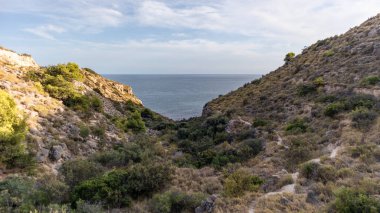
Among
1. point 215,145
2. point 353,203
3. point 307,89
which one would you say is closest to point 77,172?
point 353,203

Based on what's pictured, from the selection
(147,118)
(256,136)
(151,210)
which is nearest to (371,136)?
(256,136)

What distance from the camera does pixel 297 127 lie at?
2059 cm

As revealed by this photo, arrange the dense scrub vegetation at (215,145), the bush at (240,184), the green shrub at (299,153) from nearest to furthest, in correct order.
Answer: the bush at (240,184) → the green shrub at (299,153) → the dense scrub vegetation at (215,145)

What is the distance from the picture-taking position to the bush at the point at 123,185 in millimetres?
10500

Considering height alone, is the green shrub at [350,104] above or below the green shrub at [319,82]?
below

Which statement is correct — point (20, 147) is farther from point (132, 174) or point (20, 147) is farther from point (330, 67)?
point (330, 67)

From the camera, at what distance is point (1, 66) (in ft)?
83.0

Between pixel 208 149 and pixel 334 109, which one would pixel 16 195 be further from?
pixel 334 109

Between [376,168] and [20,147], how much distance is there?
15574 mm

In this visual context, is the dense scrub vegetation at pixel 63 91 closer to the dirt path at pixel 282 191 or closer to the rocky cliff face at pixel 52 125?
the rocky cliff face at pixel 52 125

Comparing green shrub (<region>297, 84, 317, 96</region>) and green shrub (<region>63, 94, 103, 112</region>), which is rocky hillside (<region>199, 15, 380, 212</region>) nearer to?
green shrub (<region>297, 84, 317, 96</region>)

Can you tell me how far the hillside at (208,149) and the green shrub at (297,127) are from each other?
0.14 metres

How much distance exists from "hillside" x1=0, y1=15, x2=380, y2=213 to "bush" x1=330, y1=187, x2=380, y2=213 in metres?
0.03

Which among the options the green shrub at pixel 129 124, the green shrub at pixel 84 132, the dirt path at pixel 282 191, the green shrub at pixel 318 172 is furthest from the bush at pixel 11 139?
the green shrub at pixel 318 172
